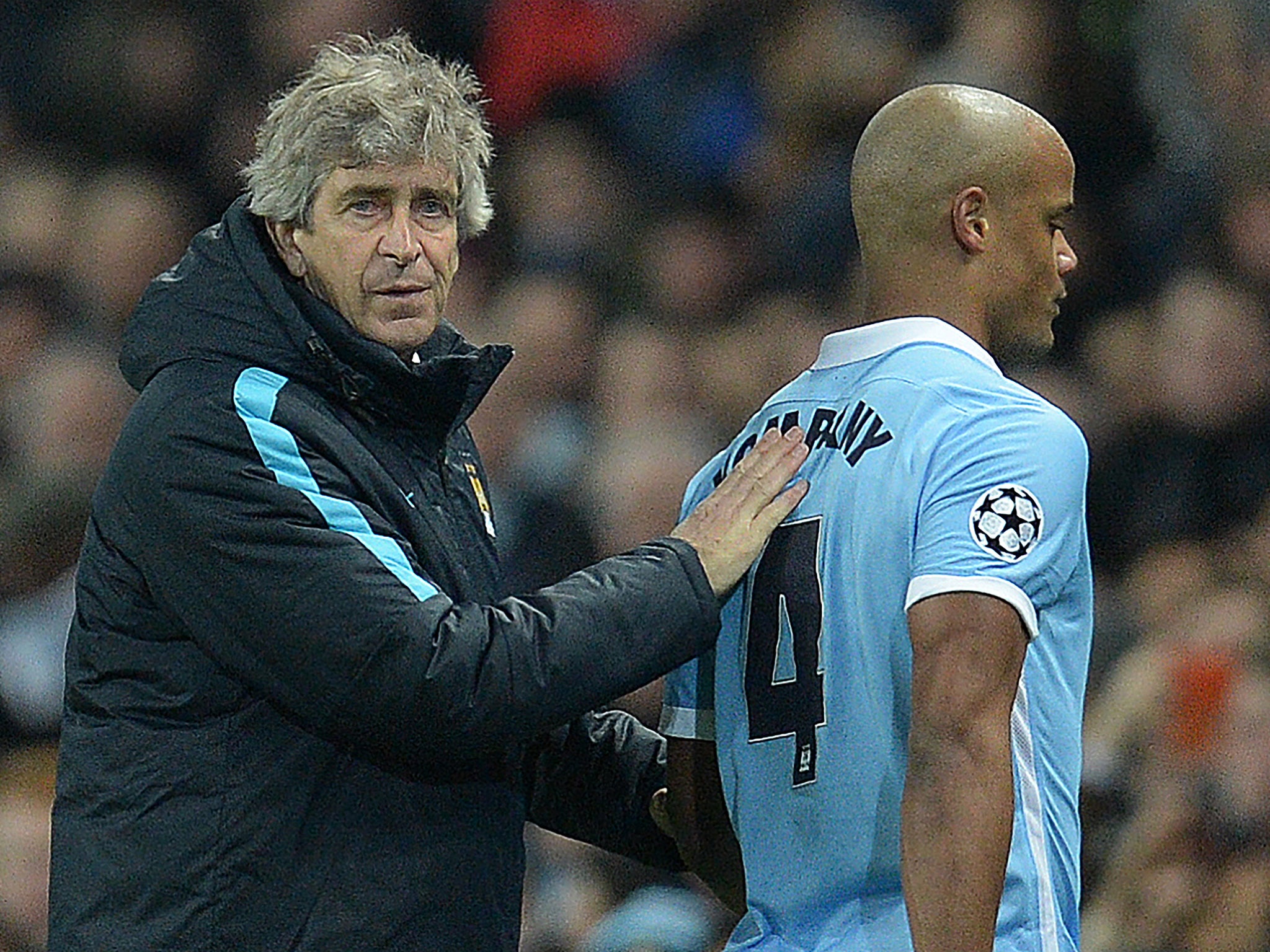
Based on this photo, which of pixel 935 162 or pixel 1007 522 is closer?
pixel 1007 522

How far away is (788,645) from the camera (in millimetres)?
2027

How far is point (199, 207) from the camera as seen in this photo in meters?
5.39

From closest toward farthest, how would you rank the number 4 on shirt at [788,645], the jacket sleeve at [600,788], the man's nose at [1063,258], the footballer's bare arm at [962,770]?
the footballer's bare arm at [962,770] → the number 4 on shirt at [788,645] → the man's nose at [1063,258] → the jacket sleeve at [600,788]

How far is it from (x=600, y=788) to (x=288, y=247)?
0.78 meters

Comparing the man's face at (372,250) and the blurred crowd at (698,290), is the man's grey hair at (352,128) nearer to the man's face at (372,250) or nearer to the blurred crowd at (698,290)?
the man's face at (372,250)

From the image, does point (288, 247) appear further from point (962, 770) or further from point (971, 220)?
Answer: point (962, 770)

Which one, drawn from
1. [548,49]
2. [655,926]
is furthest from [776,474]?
[548,49]

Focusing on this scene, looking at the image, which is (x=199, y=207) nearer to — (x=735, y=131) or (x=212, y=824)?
(x=735, y=131)

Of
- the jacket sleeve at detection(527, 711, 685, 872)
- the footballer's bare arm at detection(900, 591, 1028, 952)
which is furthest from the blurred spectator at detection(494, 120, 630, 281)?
the footballer's bare arm at detection(900, 591, 1028, 952)

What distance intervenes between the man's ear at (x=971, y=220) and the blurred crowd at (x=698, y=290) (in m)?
2.46

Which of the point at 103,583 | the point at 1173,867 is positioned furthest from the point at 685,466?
the point at 103,583

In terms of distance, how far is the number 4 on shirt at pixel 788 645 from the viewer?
198 centimetres

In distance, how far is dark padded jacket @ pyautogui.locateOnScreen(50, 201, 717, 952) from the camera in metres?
2.01

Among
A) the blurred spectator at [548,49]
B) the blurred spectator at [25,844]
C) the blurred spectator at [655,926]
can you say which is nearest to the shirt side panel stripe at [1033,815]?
the blurred spectator at [655,926]
